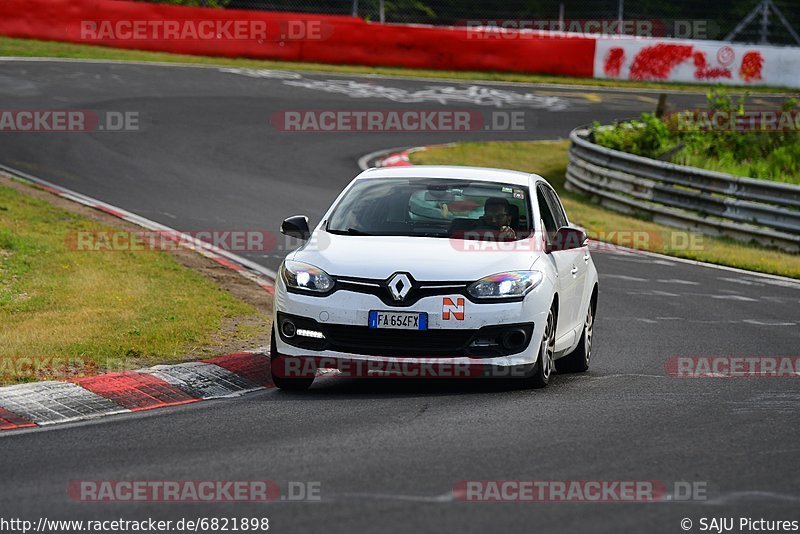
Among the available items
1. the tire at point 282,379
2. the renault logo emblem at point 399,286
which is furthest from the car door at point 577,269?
the tire at point 282,379

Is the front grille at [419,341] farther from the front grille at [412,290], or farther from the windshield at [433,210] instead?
the windshield at [433,210]

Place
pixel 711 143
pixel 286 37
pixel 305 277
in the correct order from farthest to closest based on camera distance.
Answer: pixel 286 37 < pixel 711 143 < pixel 305 277

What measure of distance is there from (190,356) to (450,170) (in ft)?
7.89

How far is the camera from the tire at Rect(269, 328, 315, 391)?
28.6 ft

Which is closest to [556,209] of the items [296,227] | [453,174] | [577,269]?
[577,269]

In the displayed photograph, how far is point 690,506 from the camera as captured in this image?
5.73m

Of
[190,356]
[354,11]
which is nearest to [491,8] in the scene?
[354,11]

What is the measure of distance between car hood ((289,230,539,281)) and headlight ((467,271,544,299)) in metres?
0.04

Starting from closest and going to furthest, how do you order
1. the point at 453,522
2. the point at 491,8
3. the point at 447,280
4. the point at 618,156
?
the point at 453,522, the point at 447,280, the point at 618,156, the point at 491,8

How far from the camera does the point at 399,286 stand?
27.3 feet

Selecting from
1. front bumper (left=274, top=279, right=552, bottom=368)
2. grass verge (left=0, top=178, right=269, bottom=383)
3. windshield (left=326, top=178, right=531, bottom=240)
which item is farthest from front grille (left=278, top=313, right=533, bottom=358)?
grass verge (left=0, top=178, right=269, bottom=383)

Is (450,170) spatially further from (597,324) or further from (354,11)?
(354,11)

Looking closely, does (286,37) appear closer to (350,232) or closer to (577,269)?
(577,269)

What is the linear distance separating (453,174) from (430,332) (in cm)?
189
